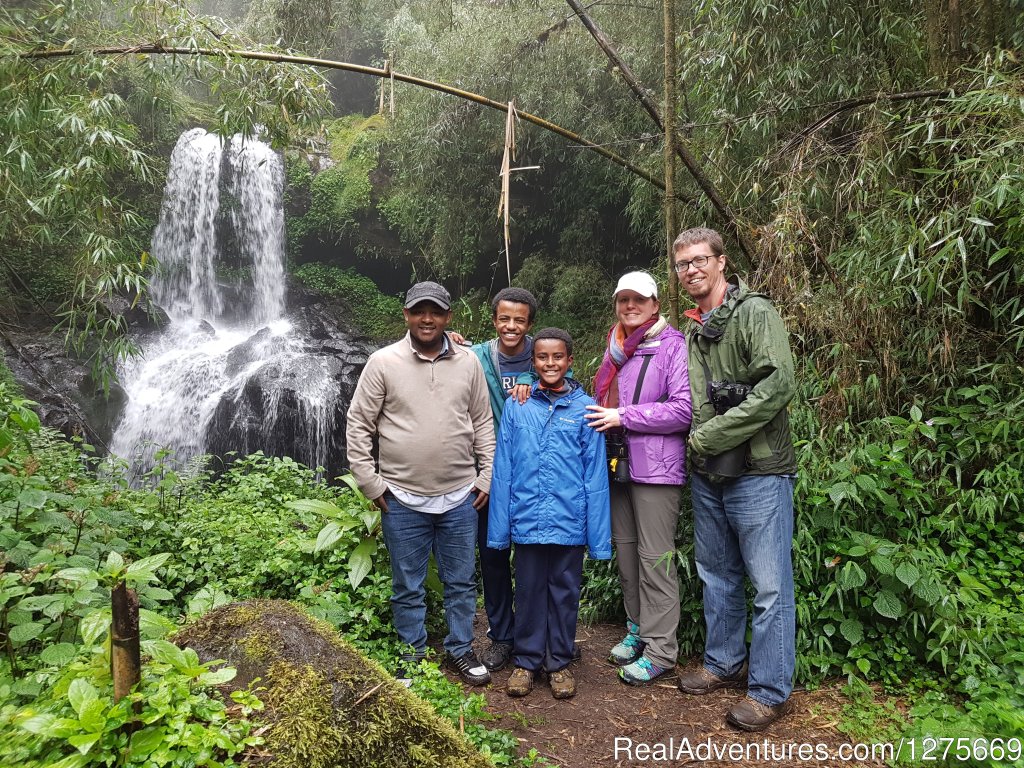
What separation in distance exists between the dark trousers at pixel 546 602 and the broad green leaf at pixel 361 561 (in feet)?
2.72

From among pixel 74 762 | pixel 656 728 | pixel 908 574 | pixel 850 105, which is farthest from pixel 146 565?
pixel 850 105

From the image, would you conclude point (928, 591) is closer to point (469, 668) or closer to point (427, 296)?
point (469, 668)

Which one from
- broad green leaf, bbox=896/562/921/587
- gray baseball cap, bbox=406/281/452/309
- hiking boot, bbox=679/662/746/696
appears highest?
gray baseball cap, bbox=406/281/452/309

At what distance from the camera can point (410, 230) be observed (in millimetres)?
11992

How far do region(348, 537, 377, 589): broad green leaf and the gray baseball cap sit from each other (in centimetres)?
134

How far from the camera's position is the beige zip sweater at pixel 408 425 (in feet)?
8.85

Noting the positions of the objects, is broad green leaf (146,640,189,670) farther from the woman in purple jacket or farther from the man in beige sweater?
the woman in purple jacket

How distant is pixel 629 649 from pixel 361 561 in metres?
1.41

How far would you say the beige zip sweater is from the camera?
2697mm

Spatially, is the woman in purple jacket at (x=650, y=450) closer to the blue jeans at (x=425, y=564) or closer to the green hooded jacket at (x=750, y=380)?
the green hooded jacket at (x=750, y=380)

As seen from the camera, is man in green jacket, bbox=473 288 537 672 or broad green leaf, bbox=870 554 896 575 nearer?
broad green leaf, bbox=870 554 896 575

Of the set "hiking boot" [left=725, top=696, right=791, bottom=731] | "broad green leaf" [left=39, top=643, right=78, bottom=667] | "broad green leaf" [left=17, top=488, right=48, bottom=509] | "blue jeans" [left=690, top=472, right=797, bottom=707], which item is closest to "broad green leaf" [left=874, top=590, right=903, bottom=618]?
"blue jeans" [left=690, top=472, right=797, bottom=707]

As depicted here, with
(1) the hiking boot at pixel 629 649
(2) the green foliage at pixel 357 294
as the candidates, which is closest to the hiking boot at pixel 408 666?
(1) the hiking boot at pixel 629 649

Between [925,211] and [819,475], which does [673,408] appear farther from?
[925,211]
